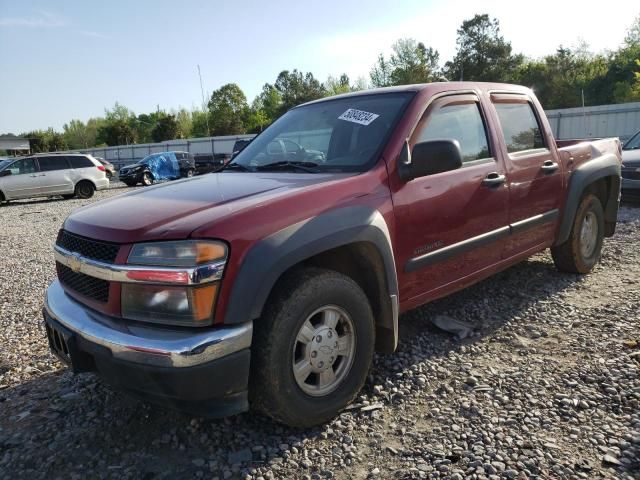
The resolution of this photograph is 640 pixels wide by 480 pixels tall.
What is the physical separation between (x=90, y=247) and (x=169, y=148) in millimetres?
40926

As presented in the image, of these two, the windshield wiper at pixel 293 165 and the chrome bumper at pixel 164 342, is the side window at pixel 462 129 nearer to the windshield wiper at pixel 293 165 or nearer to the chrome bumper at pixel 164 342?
the windshield wiper at pixel 293 165

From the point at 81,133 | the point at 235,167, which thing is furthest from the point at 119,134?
the point at 235,167

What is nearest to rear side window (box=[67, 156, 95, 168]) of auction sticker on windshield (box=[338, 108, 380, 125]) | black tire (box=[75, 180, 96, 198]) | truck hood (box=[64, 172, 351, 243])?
black tire (box=[75, 180, 96, 198])

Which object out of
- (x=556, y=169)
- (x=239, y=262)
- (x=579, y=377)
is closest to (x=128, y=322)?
(x=239, y=262)

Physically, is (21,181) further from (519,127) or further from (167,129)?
(167,129)

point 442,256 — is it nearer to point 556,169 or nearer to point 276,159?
point 276,159

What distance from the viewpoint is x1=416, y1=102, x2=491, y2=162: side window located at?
125 inches

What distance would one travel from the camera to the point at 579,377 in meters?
2.91

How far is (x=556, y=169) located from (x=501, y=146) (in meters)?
0.87

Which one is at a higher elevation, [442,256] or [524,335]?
[442,256]

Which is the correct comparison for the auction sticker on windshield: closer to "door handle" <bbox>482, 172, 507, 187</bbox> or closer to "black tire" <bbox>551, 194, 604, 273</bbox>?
"door handle" <bbox>482, 172, 507, 187</bbox>

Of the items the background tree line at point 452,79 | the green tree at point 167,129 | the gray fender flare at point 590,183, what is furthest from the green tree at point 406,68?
the gray fender flare at point 590,183

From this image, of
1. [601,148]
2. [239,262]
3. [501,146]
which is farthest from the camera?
[601,148]

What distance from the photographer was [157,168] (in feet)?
71.7
